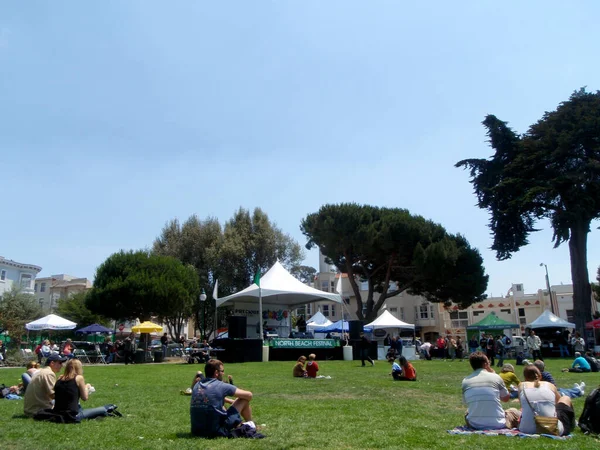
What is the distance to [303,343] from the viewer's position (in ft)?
81.6

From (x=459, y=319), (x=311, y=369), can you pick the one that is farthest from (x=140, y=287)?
(x=459, y=319)

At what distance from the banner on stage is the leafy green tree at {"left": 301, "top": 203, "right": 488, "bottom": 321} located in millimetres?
14201

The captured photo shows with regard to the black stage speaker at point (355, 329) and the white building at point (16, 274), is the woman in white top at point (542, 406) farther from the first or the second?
the white building at point (16, 274)

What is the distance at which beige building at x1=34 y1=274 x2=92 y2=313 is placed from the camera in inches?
2837

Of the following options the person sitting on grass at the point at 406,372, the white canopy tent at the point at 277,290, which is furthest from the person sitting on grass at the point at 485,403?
the white canopy tent at the point at 277,290

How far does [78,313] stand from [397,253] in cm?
3401

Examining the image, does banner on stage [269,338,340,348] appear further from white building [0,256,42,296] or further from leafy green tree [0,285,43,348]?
white building [0,256,42,296]

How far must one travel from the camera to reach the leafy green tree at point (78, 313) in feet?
177

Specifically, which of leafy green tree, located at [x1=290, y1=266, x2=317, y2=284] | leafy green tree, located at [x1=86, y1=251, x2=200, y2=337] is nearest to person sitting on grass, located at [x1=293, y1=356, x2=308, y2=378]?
leafy green tree, located at [x1=86, y1=251, x2=200, y2=337]

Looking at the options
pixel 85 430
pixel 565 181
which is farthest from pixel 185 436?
pixel 565 181

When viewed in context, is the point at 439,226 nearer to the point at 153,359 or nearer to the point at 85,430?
the point at 153,359

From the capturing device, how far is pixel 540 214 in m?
35.0

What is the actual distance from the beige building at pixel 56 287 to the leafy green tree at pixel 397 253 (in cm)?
4361

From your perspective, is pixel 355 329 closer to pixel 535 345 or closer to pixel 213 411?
pixel 535 345
